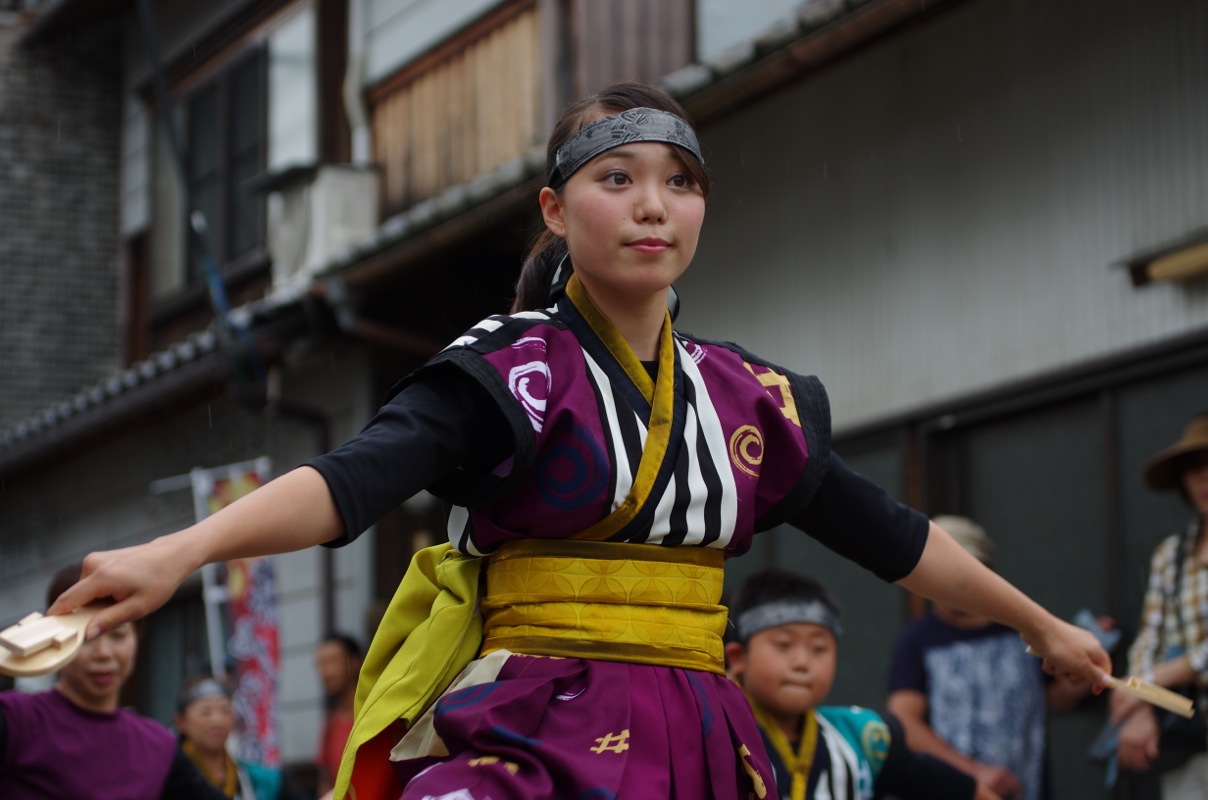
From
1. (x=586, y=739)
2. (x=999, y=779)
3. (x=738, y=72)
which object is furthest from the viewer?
(x=738, y=72)

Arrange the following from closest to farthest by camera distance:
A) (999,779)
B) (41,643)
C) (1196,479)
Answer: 1. (41,643)
2. (1196,479)
3. (999,779)

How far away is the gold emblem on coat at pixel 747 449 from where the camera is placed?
2879mm

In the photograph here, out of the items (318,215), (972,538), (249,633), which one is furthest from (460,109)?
(972,538)

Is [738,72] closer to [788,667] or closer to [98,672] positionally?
[788,667]

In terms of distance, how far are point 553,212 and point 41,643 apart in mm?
1284

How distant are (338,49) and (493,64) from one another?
2611 mm

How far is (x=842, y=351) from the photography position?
791cm

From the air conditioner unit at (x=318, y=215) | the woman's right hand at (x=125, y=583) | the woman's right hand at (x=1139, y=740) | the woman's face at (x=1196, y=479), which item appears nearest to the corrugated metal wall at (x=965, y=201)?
the woman's face at (x=1196, y=479)

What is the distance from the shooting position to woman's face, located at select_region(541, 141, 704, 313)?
282 cm

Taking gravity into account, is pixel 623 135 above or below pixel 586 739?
above

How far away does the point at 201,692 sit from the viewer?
7.28 m

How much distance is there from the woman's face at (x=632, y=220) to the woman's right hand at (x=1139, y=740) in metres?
3.19

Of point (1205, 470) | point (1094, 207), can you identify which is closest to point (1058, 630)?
point (1205, 470)

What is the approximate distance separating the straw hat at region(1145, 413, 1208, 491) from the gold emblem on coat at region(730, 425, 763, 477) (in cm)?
310
